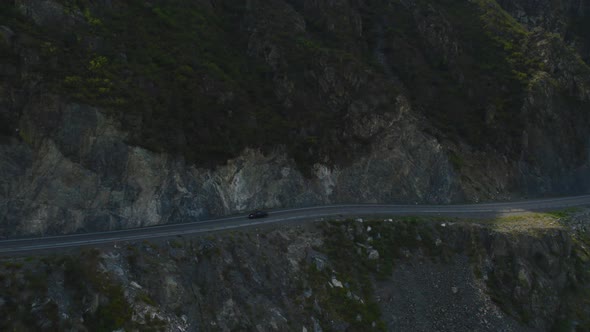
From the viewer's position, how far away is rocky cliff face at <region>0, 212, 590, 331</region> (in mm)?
27922

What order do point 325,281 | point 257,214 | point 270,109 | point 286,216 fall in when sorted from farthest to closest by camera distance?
point 270,109, point 286,216, point 257,214, point 325,281

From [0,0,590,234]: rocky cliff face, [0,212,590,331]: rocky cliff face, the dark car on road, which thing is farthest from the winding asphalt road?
[0,212,590,331]: rocky cliff face

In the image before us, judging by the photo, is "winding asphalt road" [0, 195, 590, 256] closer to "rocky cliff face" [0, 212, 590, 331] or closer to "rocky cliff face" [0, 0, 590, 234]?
"rocky cliff face" [0, 0, 590, 234]

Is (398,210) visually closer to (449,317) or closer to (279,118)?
(449,317)

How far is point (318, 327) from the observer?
33.9 metres

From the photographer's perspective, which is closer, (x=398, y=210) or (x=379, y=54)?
(x=398, y=210)

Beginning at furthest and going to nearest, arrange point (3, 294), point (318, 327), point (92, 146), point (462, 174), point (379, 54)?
point (379, 54) < point (462, 174) < point (92, 146) < point (318, 327) < point (3, 294)

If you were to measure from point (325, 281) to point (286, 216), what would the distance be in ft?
29.8

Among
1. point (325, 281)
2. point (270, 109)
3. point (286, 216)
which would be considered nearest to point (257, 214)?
point (286, 216)

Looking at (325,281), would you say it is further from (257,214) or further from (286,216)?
(257,214)

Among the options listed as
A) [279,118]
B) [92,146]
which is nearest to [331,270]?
[279,118]

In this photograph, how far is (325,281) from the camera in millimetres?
36938

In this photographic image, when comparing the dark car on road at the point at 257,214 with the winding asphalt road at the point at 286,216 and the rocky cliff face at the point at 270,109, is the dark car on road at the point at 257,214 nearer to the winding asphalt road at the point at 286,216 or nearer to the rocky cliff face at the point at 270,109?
the winding asphalt road at the point at 286,216

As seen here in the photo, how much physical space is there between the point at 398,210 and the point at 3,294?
39.2m
